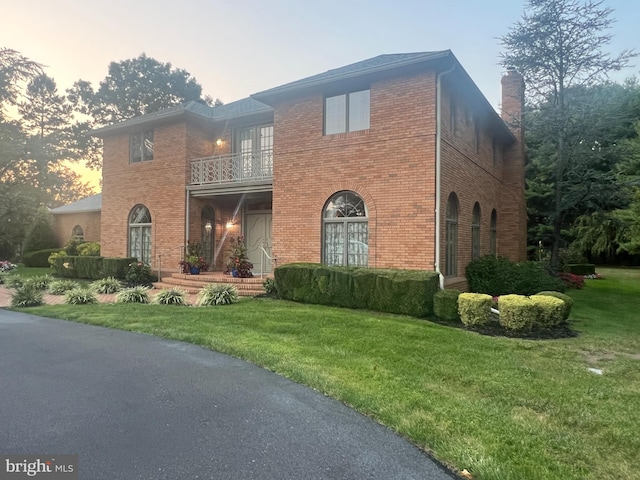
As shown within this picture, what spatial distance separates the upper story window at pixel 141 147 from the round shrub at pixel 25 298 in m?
7.48

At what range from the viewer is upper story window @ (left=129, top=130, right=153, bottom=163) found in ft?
53.3

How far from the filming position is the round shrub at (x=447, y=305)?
28.2 feet

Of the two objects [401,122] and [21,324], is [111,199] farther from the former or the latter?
[401,122]

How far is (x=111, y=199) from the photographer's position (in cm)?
1694

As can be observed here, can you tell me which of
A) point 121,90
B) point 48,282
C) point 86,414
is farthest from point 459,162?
point 121,90

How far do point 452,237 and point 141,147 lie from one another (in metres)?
12.6

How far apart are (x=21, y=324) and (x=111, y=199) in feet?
33.7

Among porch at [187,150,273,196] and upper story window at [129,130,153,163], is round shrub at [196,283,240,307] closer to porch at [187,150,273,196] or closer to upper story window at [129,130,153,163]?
porch at [187,150,273,196]

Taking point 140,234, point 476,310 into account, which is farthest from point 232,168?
point 476,310

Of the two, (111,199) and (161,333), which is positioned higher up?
(111,199)

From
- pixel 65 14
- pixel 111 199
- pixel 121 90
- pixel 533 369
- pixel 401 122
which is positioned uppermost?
pixel 121 90

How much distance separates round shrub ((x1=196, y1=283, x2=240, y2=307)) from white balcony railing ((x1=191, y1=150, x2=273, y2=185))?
14.9 feet

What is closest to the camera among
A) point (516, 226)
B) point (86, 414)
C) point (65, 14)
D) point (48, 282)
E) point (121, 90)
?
point (86, 414)
